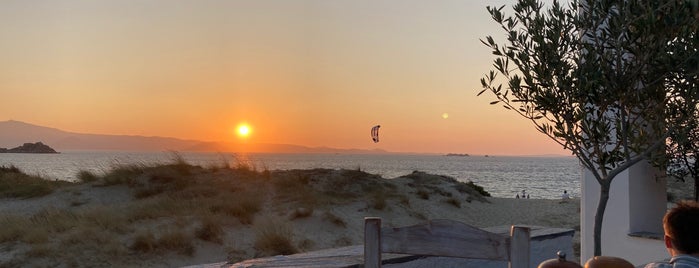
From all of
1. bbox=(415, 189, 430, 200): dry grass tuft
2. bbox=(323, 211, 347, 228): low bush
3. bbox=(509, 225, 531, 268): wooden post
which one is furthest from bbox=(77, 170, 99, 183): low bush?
bbox=(509, 225, 531, 268): wooden post

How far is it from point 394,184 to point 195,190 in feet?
23.4

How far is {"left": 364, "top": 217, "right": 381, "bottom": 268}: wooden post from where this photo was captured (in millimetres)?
2543

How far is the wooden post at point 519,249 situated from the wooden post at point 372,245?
0.58 metres

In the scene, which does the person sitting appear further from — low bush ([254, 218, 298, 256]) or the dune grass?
the dune grass

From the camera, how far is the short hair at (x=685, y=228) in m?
2.21

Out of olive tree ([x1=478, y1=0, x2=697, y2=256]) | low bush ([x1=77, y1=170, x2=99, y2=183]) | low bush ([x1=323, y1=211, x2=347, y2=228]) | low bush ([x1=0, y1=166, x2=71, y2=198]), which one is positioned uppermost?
olive tree ([x1=478, y1=0, x2=697, y2=256])

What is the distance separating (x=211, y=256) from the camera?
10.7 meters

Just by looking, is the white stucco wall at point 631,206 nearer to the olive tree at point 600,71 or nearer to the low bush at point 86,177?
the olive tree at point 600,71

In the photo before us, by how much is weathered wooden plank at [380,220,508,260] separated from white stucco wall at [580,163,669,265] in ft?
12.7

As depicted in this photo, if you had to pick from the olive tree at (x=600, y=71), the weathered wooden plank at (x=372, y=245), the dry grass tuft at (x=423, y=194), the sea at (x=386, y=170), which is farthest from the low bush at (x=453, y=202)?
the weathered wooden plank at (x=372, y=245)

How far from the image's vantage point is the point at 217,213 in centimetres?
1345

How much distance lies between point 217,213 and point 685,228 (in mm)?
12113

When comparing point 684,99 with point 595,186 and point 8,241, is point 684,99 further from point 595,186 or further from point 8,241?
point 8,241

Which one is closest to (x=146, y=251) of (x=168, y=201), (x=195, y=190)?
(x=168, y=201)
